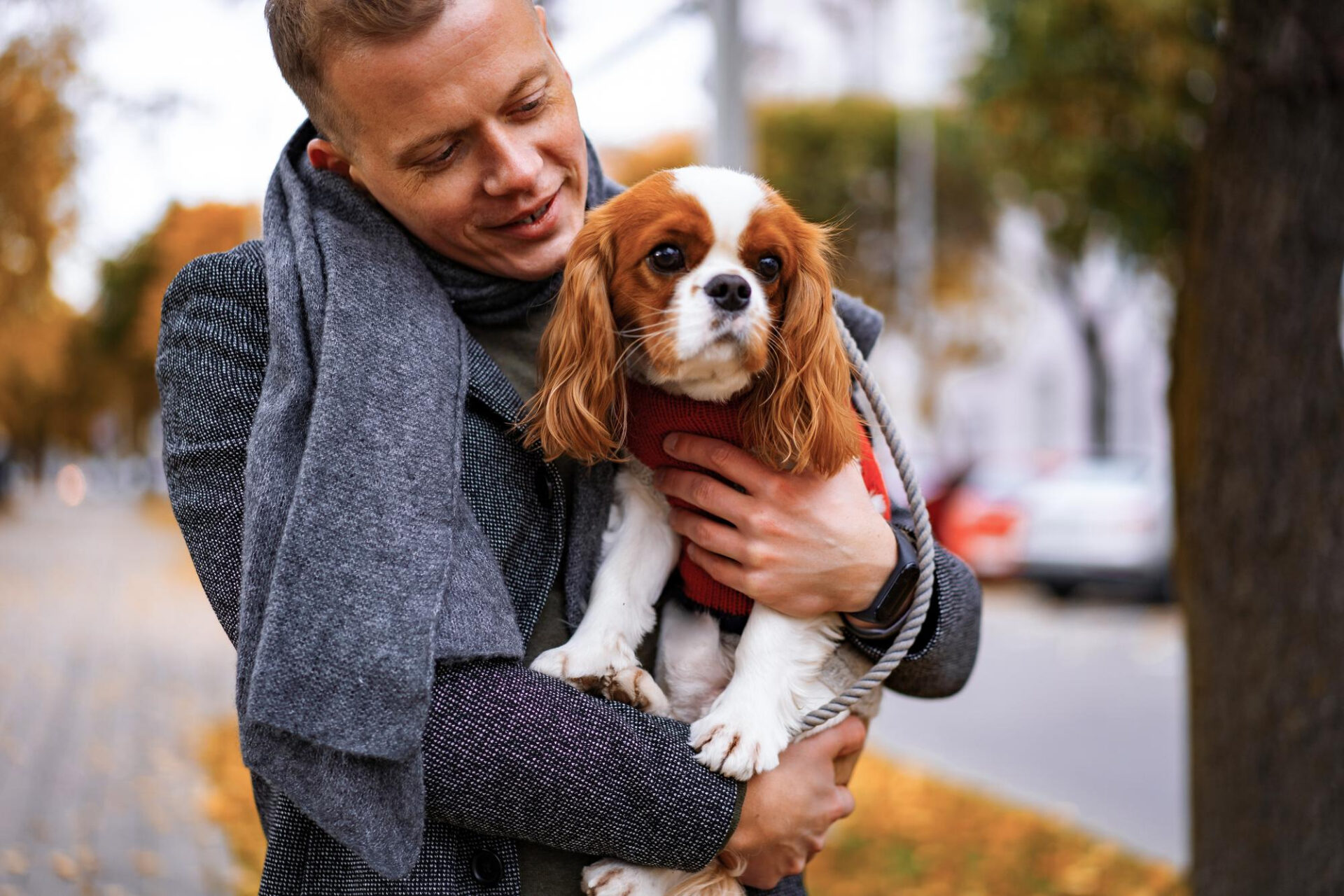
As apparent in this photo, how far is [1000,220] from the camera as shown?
27703 mm

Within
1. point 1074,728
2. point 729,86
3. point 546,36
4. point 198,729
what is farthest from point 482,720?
point 198,729

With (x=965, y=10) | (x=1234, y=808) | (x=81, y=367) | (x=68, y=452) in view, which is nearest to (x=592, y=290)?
(x=1234, y=808)

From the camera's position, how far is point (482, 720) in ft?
5.46

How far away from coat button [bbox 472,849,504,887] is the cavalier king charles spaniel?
279 mm

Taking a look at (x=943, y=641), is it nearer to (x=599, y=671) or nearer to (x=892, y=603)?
(x=892, y=603)

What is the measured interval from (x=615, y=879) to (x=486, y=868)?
9.2 inches

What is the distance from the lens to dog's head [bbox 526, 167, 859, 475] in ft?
6.71

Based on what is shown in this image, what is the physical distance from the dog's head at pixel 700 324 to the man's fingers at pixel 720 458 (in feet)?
0.11

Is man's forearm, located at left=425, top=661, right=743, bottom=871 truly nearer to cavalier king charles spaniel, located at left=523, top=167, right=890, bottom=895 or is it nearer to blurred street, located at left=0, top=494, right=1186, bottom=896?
cavalier king charles spaniel, located at left=523, top=167, right=890, bottom=895

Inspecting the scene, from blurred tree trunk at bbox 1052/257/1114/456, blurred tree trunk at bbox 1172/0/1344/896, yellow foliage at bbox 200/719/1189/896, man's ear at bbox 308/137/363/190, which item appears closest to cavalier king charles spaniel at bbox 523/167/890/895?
man's ear at bbox 308/137/363/190

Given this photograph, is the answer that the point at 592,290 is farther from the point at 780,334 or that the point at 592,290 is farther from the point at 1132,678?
the point at 1132,678

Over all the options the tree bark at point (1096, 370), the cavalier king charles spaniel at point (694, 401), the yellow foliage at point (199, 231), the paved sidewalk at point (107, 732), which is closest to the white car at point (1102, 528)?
the tree bark at point (1096, 370)

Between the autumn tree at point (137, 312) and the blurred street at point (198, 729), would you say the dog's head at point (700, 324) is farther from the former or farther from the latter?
the autumn tree at point (137, 312)

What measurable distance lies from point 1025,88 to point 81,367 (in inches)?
1727
